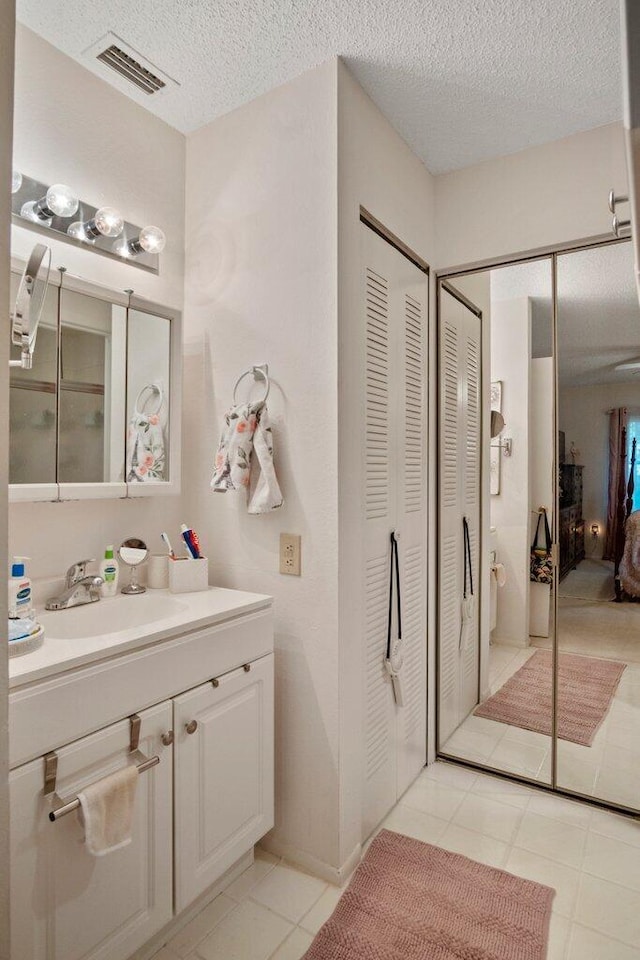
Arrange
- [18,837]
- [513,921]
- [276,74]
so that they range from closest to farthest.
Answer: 1. [18,837]
2. [513,921]
3. [276,74]

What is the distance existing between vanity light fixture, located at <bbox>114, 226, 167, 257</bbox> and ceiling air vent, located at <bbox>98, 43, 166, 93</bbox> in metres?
0.48

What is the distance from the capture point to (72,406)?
1675 millimetres

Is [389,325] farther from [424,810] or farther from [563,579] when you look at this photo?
[424,810]

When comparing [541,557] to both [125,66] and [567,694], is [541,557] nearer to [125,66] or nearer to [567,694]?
[567,694]

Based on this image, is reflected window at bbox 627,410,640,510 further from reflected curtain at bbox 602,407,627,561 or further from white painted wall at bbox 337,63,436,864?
white painted wall at bbox 337,63,436,864

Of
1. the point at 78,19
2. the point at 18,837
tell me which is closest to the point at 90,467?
the point at 18,837

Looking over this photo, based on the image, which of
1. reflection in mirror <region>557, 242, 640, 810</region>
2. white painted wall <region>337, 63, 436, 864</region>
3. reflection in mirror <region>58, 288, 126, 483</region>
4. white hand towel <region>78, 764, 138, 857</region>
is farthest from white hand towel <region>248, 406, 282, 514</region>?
reflection in mirror <region>557, 242, 640, 810</region>

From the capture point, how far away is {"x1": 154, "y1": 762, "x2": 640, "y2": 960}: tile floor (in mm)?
1497

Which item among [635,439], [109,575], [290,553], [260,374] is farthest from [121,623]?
[635,439]

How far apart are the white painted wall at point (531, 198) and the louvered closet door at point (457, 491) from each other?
10.7 inches

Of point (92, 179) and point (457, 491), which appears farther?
point (457, 491)

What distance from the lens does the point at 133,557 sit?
1.85 m

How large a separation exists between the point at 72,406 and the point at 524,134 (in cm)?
194

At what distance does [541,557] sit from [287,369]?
1.30 meters
